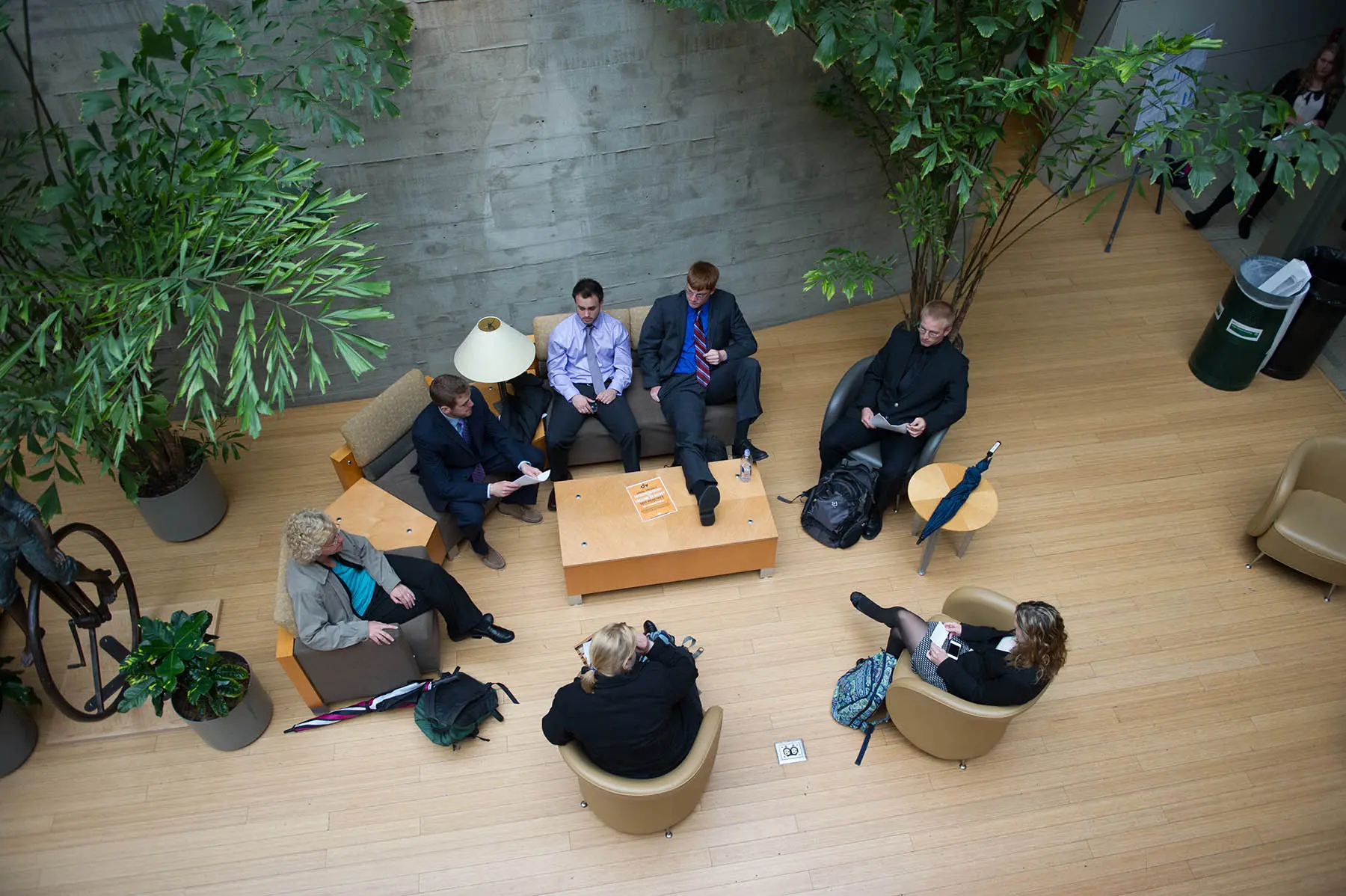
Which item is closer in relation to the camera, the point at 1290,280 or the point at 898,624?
the point at 898,624

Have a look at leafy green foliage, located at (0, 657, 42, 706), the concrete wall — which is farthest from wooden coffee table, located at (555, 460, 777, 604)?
leafy green foliage, located at (0, 657, 42, 706)

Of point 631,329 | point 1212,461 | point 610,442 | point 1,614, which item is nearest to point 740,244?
point 631,329

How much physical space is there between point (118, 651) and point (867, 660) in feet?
11.7

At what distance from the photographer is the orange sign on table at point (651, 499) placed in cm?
467

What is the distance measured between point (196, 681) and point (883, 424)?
12.1 feet

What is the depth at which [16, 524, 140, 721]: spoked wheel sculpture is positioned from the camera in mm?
3879

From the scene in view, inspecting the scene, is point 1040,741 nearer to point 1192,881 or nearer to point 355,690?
point 1192,881

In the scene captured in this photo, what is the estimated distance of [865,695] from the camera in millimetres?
4066

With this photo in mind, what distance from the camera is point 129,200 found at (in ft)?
11.8

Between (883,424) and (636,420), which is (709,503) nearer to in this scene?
(636,420)

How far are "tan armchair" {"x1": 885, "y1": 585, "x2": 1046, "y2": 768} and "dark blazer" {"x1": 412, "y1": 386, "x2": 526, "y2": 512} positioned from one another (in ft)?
7.85

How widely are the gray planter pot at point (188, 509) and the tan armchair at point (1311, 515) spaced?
5.97 m

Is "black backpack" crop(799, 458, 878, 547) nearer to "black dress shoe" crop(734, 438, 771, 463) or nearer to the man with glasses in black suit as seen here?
the man with glasses in black suit

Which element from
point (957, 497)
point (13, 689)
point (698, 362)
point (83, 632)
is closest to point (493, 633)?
point (698, 362)
